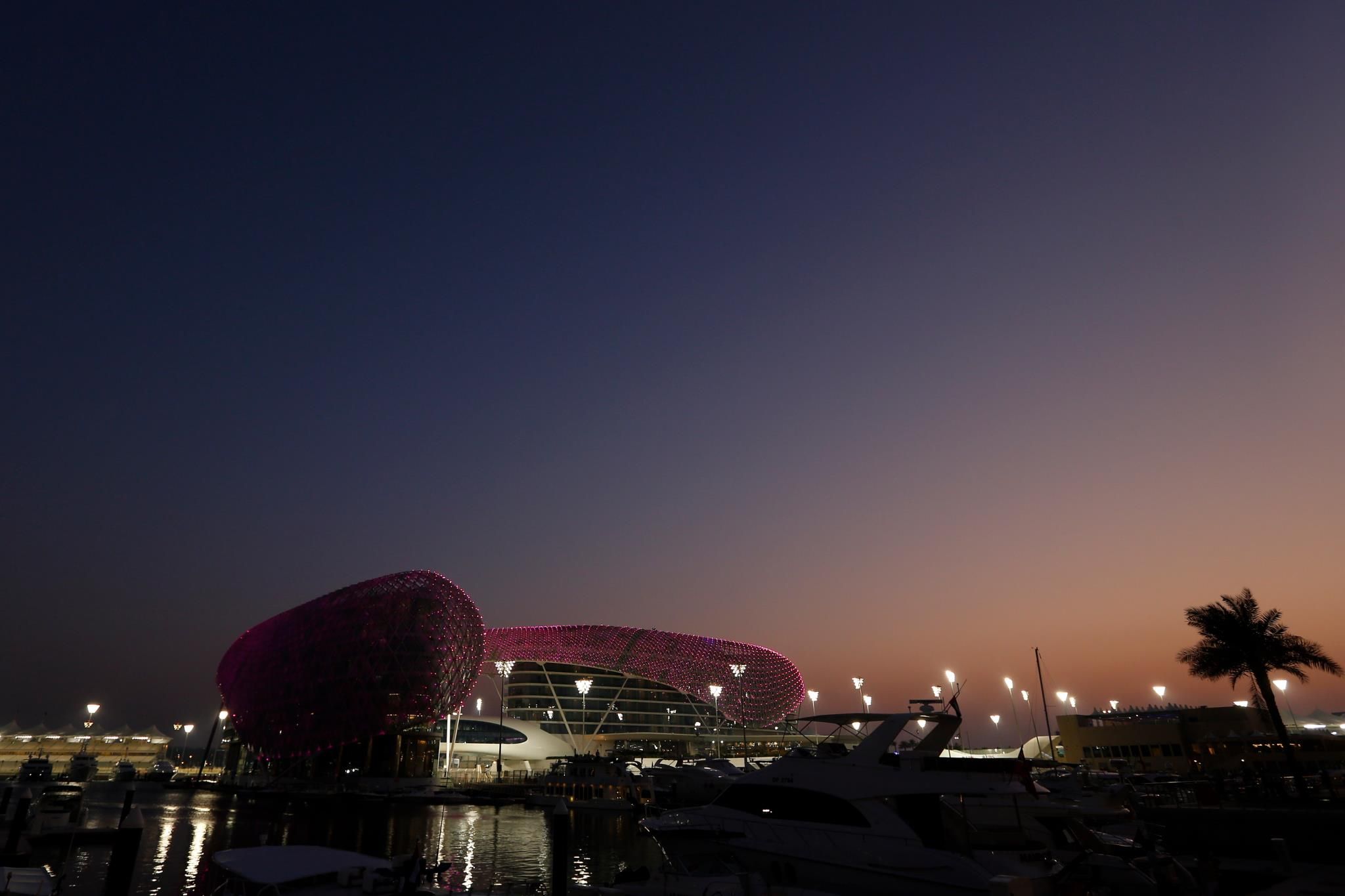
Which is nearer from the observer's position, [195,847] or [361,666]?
[195,847]

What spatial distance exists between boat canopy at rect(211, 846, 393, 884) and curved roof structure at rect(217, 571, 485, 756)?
65278 millimetres

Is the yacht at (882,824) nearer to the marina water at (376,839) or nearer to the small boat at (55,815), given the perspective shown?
the marina water at (376,839)

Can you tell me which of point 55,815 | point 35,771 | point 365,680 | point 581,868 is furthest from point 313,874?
point 35,771

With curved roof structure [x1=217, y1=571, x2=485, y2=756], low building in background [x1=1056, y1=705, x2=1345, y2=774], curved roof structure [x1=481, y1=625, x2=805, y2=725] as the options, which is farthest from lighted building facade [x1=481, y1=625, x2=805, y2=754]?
low building in background [x1=1056, y1=705, x2=1345, y2=774]

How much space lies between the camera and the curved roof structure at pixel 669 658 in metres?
115

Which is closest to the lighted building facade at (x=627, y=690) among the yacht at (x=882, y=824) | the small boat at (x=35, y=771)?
the small boat at (x=35, y=771)

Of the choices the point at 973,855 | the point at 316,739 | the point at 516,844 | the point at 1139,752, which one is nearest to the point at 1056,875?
the point at 973,855

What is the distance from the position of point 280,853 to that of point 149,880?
13042mm

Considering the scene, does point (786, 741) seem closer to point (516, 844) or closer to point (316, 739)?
point (316, 739)

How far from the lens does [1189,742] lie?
5778 centimetres

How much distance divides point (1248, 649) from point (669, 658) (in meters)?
93.4

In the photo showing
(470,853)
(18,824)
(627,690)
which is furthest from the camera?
(627,690)

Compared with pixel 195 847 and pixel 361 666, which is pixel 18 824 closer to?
pixel 195 847

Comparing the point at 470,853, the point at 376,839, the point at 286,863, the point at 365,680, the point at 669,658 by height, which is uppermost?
the point at 669,658
